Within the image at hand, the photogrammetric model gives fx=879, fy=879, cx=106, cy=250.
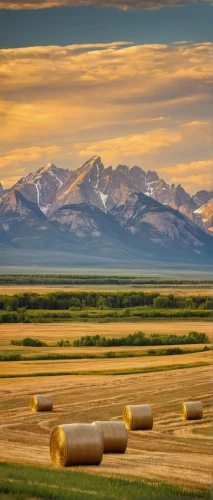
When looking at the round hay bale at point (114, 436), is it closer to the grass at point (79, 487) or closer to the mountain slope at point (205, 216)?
the grass at point (79, 487)

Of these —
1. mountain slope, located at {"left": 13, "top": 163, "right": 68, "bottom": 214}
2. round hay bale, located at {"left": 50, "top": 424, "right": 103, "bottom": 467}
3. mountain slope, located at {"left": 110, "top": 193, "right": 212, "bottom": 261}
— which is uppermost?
mountain slope, located at {"left": 13, "top": 163, "right": 68, "bottom": 214}

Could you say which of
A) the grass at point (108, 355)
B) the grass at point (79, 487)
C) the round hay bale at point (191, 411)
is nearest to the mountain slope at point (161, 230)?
the grass at point (108, 355)

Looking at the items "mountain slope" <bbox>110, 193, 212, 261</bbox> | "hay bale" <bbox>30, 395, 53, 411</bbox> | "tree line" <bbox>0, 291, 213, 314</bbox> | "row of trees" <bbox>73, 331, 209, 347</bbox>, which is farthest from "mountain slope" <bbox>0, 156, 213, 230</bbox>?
"hay bale" <bbox>30, 395, 53, 411</bbox>

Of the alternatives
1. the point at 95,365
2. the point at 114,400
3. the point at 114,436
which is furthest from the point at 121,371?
the point at 114,436

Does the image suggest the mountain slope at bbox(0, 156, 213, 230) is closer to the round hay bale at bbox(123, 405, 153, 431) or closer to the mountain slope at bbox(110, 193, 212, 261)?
the mountain slope at bbox(110, 193, 212, 261)

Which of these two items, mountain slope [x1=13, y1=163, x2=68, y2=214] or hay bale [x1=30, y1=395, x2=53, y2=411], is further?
mountain slope [x1=13, y1=163, x2=68, y2=214]

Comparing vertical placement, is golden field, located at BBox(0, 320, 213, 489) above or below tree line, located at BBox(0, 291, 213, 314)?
below
